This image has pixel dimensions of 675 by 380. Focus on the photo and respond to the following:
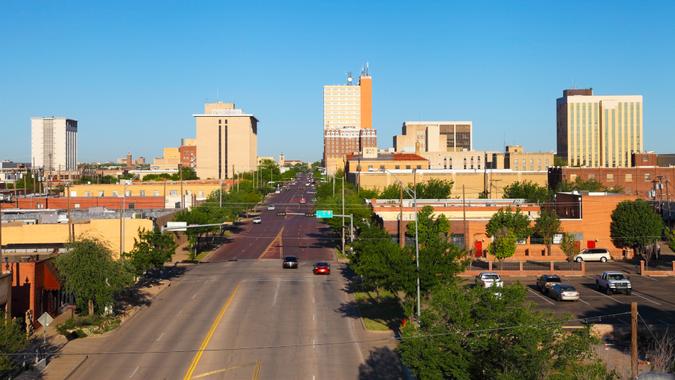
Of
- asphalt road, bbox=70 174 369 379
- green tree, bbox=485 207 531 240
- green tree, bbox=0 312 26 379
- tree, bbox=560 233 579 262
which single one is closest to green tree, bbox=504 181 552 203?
tree, bbox=560 233 579 262

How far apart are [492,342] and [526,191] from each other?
8430 centimetres

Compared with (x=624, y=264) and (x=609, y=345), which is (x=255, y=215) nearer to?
(x=624, y=264)

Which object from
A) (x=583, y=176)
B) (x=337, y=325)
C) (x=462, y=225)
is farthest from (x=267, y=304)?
(x=583, y=176)

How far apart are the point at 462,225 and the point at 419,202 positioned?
14.3m

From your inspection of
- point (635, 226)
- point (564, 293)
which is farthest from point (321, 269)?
point (635, 226)

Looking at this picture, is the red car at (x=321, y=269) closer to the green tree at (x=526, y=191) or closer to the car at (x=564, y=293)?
the car at (x=564, y=293)

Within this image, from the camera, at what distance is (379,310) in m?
40.0

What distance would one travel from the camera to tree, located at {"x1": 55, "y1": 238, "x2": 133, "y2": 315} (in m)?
Result: 37.9

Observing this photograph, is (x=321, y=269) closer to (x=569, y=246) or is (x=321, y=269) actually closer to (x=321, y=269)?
(x=321, y=269)

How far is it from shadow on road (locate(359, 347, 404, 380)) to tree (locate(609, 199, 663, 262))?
122 ft

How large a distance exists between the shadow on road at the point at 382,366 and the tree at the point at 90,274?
1534 cm

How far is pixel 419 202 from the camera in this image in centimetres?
7894

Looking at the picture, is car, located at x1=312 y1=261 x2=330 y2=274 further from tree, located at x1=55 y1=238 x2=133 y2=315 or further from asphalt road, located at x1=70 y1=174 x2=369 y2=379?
tree, located at x1=55 y1=238 x2=133 y2=315

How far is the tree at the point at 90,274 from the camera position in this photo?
37875mm
